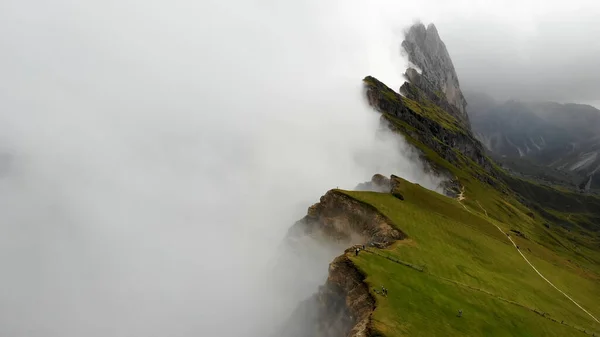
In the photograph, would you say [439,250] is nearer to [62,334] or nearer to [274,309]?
[274,309]

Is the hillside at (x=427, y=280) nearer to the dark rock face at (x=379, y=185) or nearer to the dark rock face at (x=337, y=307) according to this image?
the dark rock face at (x=337, y=307)

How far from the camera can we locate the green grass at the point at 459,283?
44.7m

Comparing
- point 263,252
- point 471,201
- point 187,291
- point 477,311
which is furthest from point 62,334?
point 471,201

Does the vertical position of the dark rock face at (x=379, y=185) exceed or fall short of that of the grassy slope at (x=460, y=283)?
it exceeds it

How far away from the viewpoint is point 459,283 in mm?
56844

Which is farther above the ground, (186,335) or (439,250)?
(186,335)

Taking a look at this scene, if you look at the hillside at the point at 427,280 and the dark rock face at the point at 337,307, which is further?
the dark rock face at the point at 337,307

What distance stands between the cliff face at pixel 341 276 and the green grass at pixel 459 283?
1.88 metres

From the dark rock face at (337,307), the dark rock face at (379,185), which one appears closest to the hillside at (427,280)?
the dark rock face at (337,307)

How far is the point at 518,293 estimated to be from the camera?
2501 inches

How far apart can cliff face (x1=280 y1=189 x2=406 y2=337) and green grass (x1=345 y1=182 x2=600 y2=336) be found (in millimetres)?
1883

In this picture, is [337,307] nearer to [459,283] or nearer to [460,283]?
[459,283]

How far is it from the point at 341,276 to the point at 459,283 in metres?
17.5

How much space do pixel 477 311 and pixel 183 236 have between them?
144594mm
